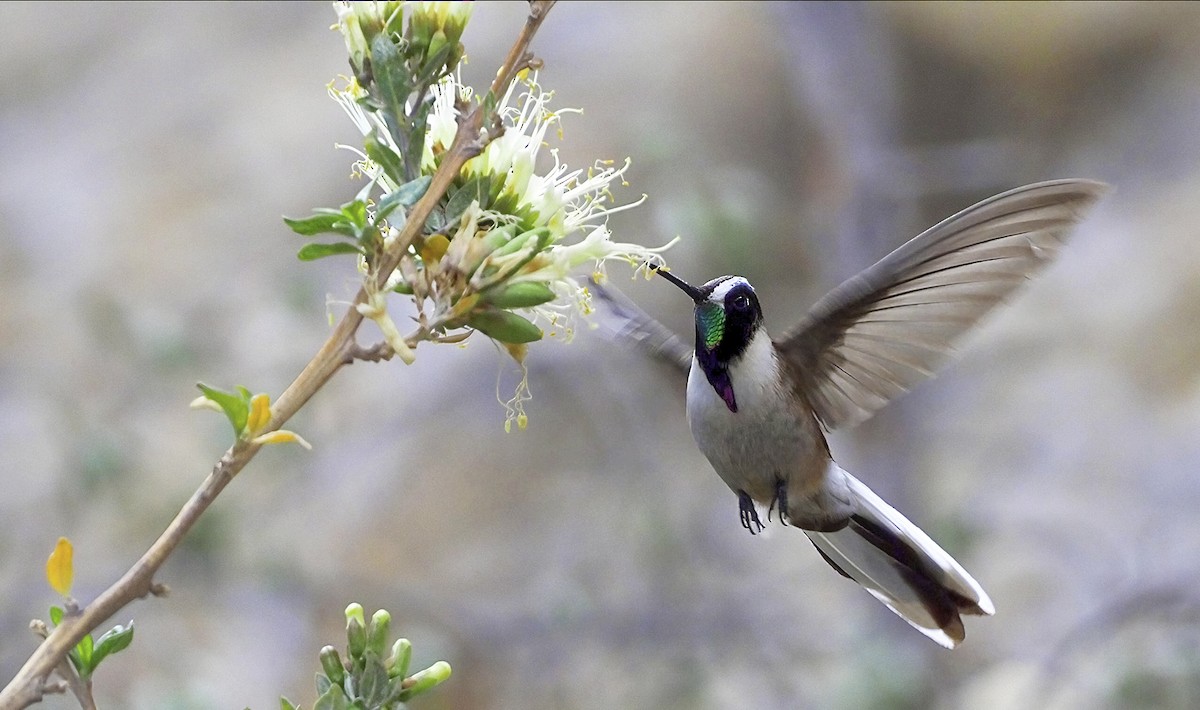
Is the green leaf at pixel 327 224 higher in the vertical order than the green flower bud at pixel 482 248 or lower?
lower

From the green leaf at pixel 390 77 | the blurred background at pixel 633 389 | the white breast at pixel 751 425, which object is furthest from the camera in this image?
the blurred background at pixel 633 389

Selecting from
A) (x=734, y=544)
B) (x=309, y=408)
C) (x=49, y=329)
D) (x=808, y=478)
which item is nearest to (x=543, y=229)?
(x=808, y=478)

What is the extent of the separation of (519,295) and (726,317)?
2.05 ft

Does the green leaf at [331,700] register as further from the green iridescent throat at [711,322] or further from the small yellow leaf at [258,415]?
the green iridescent throat at [711,322]

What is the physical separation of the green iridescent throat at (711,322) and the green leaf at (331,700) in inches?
32.0

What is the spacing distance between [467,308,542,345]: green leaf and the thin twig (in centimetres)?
11

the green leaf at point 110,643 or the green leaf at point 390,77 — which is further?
the green leaf at point 390,77

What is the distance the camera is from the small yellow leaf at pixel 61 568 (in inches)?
37.0

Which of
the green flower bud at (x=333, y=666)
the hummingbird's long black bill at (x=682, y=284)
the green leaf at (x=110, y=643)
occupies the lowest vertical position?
the green leaf at (x=110, y=643)

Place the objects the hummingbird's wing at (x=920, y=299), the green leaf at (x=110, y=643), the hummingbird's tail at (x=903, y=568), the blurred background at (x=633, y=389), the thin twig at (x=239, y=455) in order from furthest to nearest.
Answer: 1. the blurred background at (x=633, y=389)
2. the hummingbird's tail at (x=903, y=568)
3. the hummingbird's wing at (x=920, y=299)
4. the green leaf at (x=110, y=643)
5. the thin twig at (x=239, y=455)

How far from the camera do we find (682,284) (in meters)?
1.47

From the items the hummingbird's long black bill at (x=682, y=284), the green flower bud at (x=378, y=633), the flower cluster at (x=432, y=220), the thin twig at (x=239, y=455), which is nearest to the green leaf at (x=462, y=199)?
the flower cluster at (x=432, y=220)

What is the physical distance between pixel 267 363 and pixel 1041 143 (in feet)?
16.3

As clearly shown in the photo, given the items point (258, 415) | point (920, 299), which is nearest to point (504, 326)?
point (258, 415)
